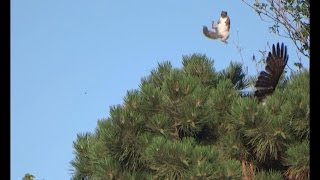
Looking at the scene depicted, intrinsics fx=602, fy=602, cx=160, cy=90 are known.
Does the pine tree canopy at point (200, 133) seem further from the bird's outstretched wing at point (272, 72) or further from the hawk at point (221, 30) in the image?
the hawk at point (221, 30)

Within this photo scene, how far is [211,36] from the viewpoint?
21.7 ft

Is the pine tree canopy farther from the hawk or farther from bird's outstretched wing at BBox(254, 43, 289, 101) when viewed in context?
the hawk

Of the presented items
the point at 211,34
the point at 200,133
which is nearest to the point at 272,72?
Answer: the point at 200,133

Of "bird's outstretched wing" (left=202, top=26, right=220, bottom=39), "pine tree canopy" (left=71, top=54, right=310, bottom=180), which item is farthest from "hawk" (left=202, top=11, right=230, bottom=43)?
"pine tree canopy" (left=71, top=54, right=310, bottom=180)

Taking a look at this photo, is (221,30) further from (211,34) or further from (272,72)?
(272,72)

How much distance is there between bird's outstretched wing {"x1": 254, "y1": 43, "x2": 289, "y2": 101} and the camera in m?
5.21

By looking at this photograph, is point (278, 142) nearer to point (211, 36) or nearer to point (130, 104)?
point (130, 104)

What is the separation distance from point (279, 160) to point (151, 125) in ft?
3.66

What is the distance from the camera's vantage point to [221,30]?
21.9 feet

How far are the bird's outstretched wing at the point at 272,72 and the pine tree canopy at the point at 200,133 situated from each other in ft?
0.42

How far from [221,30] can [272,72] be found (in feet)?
4.90

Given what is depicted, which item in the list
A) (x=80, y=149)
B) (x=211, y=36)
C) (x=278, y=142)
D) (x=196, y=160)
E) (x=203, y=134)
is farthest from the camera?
(x=211, y=36)

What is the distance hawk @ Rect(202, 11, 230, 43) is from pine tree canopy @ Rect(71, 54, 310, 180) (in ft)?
3.89
